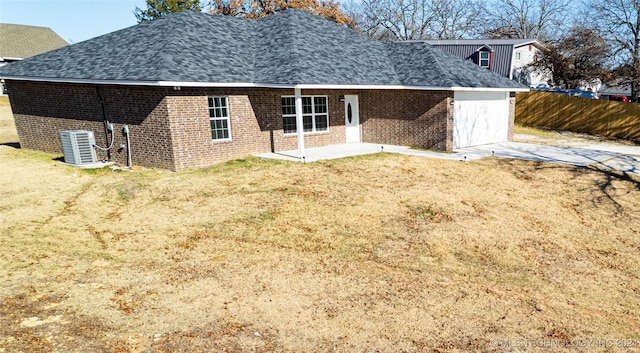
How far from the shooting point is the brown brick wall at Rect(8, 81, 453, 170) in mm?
14688

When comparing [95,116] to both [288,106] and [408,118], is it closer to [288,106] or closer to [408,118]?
[288,106]

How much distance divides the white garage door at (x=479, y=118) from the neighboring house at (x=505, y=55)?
1750 centimetres

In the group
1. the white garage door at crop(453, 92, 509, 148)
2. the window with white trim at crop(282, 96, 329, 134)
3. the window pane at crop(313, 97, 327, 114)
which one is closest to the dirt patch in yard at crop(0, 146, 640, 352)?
the window with white trim at crop(282, 96, 329, 134)

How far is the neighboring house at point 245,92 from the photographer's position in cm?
1493

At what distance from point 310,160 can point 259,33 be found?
8.42 metres

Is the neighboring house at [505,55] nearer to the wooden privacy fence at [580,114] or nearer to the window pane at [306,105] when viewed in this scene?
the wooden privacy fence at [580,114]

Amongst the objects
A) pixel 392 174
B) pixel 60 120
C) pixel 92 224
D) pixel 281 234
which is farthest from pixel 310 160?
pixel 60 120

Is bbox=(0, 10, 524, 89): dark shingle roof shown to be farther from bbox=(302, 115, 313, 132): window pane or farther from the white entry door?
bbox=(302, 115, 313, 132): window pane

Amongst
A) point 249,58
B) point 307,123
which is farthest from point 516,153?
point 249,58

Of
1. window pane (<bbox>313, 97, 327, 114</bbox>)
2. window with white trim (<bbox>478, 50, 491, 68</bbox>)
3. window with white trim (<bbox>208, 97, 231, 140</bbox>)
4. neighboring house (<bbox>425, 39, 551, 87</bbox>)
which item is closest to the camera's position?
window with white trim (<bbox>208, 97, 231, 140</bbox>)

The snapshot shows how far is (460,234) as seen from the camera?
1023 cm

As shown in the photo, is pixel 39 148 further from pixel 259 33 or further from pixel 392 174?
pixel 392 174

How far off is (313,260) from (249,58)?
1238 centimetres

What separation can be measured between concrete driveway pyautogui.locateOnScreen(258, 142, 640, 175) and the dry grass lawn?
2.23 meters
